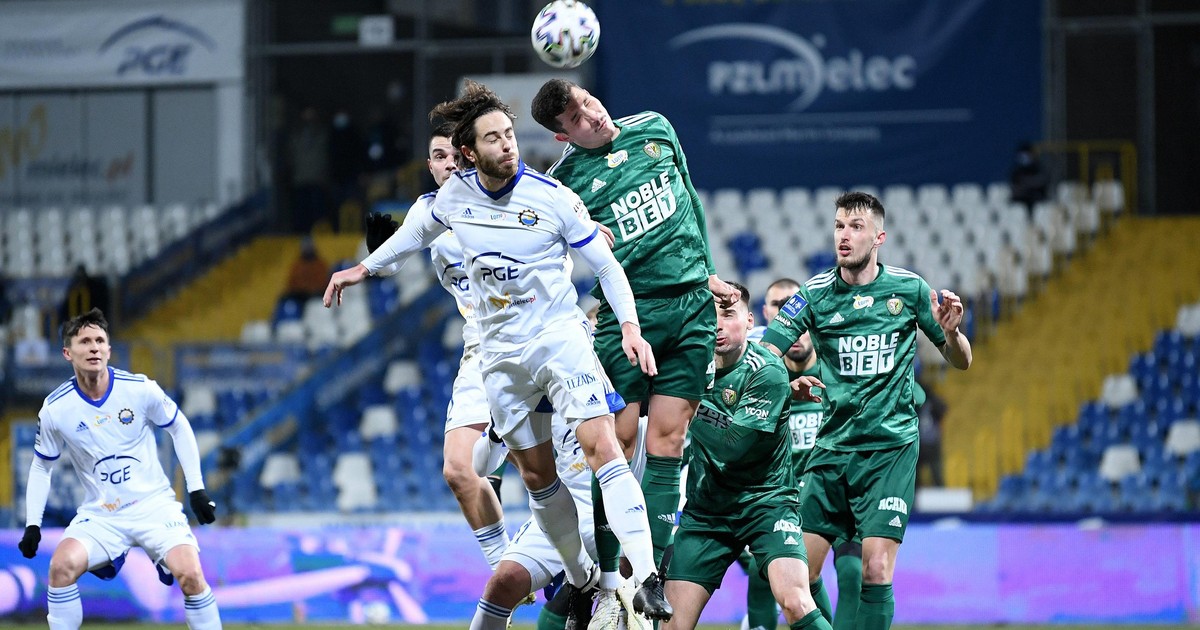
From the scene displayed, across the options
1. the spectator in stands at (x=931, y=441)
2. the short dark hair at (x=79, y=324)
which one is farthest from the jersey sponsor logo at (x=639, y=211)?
the spectator in stands at (x=931, y=441)

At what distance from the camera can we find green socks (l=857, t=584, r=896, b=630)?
296 inches

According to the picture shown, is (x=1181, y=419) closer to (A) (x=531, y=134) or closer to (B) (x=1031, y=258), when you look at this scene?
(B) (x=1031, y=258)

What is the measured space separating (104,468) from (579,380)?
4380mm

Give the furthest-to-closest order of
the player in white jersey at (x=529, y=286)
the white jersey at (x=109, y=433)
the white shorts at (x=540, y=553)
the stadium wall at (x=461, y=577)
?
the stadium wall at (x=461, y=577) < the white jersey at (x=109, y=433) < the white shorts at (x=540, y=553) < the player in white jersey at (x=529, y=286)

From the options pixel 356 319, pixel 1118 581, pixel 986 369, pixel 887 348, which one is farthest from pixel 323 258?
pixel 887 348

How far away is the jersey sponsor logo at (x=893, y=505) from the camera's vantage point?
7.65 meters

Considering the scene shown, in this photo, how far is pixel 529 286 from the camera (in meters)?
6.83

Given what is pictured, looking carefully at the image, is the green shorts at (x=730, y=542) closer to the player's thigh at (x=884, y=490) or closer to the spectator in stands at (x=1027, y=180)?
the player's thigh at (x=884, y=490)

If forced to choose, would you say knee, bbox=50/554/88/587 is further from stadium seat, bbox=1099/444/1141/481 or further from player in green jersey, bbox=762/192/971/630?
stadium seat, bbox=1099/444/1141/481

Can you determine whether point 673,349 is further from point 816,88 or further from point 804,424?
point 816,88

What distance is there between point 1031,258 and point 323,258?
931 centimetres

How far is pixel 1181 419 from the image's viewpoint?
15.4 m

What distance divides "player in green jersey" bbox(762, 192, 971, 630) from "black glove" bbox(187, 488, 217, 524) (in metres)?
3.56

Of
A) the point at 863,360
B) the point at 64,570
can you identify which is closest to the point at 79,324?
the point at 64,570
